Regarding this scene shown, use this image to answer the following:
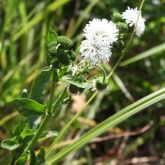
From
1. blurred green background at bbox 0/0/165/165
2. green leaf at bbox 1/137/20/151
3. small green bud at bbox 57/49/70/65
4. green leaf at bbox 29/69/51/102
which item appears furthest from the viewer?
blurred green background at bbox 0/0/165/165

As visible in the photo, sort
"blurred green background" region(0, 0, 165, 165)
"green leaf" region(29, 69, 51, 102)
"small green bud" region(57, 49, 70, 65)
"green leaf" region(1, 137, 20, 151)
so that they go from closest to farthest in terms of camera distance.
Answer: "small green bud" region(57, 49, 70, 65) → "green leaf" region(1, 137, 20, 151) → "green leaf" region(29, 69, 51, 102) → "blurred green background" region(0, 0, 165, 165)

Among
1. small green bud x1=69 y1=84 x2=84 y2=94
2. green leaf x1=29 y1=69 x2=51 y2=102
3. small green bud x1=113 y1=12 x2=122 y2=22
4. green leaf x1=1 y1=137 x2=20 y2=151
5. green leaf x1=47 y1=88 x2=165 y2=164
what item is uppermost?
small green bud x1=113 y1=12 x2=122 y2=22

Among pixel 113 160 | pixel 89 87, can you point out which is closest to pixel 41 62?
pixel 113 160

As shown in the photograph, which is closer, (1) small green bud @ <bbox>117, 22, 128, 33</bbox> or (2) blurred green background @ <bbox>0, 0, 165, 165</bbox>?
(1) small green bud @ <bbox>117, 22, 128, 33</bbox>

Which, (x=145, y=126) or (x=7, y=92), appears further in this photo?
(x=145, y=126)

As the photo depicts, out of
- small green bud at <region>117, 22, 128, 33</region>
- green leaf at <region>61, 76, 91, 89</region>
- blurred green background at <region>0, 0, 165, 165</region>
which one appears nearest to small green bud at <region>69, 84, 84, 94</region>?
green leaf at <region>61, 76, 91, 89</region>

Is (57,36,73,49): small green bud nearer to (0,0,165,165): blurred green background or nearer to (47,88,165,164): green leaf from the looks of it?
(47,88,165,164): green leaf

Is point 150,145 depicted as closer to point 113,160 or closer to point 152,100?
point 113,160
